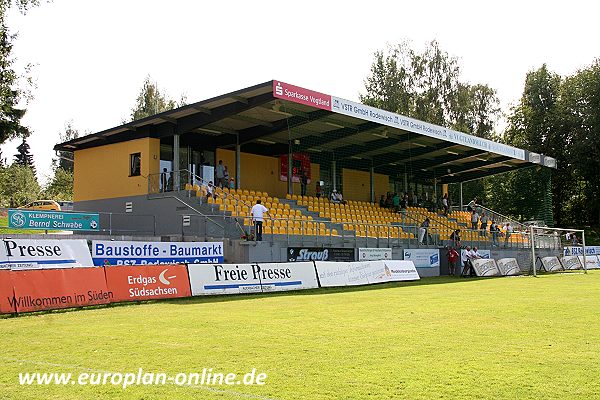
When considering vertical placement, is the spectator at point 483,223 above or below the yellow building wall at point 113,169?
below

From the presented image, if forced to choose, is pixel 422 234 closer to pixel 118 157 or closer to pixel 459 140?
pixel 459 140

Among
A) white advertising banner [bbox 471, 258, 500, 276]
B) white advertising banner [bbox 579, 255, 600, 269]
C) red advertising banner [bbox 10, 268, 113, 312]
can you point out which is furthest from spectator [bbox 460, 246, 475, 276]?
red advertising banner [bbox 10, 268, 113, 312]

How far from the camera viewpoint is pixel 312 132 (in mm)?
31172

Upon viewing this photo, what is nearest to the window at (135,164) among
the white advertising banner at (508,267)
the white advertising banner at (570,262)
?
the white advertising banner at (508,267)

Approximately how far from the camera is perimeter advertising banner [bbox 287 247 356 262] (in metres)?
24.9

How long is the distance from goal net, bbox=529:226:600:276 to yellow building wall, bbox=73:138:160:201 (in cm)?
2214

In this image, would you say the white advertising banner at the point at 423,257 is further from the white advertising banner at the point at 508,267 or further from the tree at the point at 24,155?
the tree at the point at 24,155

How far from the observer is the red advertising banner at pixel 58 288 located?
13.8 metres

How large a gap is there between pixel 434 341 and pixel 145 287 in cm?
960

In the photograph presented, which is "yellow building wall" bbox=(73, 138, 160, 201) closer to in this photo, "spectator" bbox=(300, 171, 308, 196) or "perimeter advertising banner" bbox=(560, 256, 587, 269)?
"spectator" bbox=(300, 171, 308, 196)

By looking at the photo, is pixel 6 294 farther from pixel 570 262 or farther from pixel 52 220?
pixel 570 262

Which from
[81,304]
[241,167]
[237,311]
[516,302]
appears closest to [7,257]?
[81,304]

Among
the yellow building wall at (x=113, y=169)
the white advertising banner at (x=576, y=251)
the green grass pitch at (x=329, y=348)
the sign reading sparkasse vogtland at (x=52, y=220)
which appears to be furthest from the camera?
the white advertising banner at (x=576, y=251)

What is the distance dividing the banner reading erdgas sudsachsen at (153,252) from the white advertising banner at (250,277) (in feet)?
9.69
